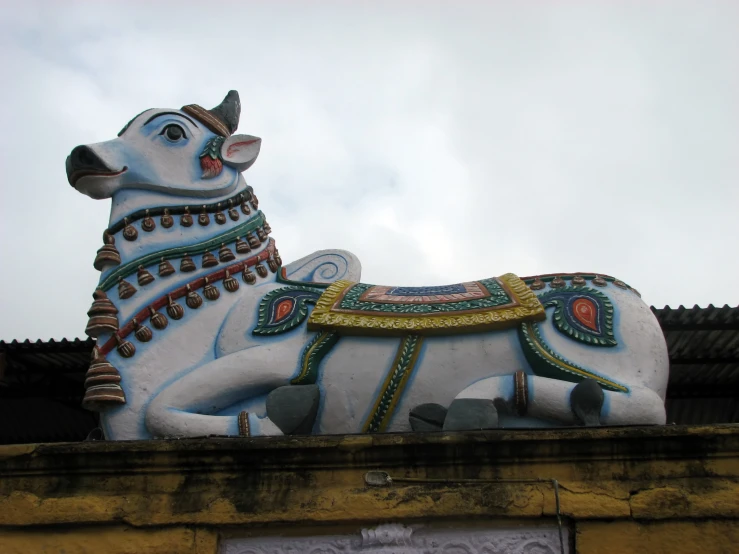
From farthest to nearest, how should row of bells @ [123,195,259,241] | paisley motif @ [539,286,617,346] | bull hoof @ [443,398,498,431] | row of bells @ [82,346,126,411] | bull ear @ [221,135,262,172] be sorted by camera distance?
1. bull ear @ [221,135,262,172]
2. row of bells @ [123,195,259,241]
3. paisley motif @ [539,286,617,346]
4. row of bells @ [82,346,126,411]
5. bull hoof @ [443,398,498,431]

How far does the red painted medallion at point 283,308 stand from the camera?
527 cm

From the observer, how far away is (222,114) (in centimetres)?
635

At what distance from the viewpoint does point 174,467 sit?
4.02 m

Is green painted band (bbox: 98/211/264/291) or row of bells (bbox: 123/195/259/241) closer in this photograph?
green painted band (bbox: 98/211/264/291)

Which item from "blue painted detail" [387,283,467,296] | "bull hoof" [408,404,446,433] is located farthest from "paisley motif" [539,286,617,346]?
"bull hoof" [408,404,446,433]

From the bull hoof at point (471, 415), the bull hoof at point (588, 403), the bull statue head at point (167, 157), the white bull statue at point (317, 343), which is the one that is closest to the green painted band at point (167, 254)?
the white bull statue at point (317, 343)

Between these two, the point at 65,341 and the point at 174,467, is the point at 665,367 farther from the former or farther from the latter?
the point at 65,341

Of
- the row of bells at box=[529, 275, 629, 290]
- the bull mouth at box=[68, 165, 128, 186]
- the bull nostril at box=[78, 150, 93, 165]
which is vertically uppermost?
the bull nostril at box=[78, 150, 93, 165]

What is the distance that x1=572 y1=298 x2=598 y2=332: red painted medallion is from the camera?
197 inches

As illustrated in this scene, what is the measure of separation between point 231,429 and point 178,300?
1049 mm

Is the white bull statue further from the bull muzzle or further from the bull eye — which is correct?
the bull eye

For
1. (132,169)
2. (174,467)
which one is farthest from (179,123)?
(174,467)

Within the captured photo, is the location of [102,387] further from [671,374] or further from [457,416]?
[671,374]

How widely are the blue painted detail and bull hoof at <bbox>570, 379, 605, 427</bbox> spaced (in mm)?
1103
